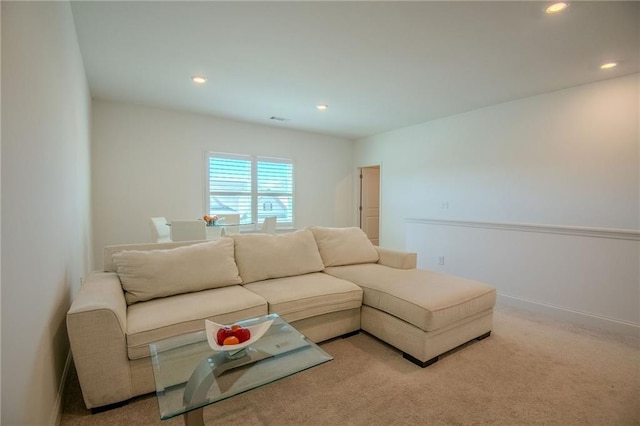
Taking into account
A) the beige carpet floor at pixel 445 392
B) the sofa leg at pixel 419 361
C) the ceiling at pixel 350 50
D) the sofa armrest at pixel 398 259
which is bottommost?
the beige carpet floor at pixel 445 392

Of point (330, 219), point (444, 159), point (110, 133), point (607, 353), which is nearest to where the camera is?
point (607, 353)

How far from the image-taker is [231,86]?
11.8ft

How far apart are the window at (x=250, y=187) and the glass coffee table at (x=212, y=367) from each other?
12.0 feet

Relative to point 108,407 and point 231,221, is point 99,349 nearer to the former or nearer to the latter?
point 108,407

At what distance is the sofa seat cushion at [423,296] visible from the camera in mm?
2115

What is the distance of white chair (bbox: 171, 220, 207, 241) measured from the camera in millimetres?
3613

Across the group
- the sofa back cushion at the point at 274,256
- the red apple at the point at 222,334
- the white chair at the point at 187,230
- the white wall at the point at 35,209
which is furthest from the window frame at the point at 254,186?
the red apple at the point at 222,334

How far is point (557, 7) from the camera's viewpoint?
6.59 ft

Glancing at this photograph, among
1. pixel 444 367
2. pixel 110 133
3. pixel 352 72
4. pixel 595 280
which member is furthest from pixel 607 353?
pixel 110 133

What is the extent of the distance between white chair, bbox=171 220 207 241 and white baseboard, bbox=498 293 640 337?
374cm

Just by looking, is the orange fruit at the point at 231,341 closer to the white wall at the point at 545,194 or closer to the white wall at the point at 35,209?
the white wall at the point at 35,209

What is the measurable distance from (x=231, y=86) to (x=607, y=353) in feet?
14.5

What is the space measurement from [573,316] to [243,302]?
3340mm

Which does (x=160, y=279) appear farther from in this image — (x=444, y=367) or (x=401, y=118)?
(x=401, y=118)
